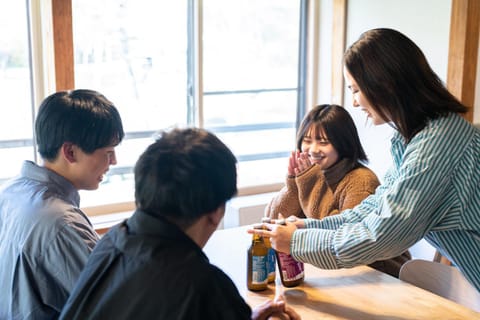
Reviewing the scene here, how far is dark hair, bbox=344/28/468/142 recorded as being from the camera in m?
1.64

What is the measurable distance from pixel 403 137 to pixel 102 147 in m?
0.84

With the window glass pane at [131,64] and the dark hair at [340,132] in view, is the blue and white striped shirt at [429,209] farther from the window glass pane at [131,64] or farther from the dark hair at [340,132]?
the window glass pane at [131,64]

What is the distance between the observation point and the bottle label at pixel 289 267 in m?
1.82

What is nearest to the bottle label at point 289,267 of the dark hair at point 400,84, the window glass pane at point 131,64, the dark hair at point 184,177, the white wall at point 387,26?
the dark hair at point 400,84

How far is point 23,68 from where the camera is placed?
131 inches

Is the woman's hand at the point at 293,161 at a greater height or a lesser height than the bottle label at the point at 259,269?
greater

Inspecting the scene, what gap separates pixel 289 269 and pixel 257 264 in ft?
0.35

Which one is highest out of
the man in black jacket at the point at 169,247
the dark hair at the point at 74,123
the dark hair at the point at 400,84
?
the dark hair at the point at 400,84

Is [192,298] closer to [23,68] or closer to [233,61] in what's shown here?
[23,68]

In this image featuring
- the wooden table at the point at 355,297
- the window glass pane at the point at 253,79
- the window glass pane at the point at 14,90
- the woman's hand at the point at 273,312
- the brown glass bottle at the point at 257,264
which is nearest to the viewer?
the woman's hand at the point at 273,312

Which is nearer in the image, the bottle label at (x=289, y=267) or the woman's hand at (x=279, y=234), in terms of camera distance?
the woman's hand at (x=279, y=234)

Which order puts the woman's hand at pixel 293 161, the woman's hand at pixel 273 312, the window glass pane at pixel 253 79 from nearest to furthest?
the woman's hand at pixel 273 312, the woman's hand at pixel 293 161, the window glass pane at pixel 253 79

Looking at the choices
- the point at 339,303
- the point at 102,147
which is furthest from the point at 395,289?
the point at 102,147

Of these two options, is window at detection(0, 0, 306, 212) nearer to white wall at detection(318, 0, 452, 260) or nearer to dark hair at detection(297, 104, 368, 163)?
white wall at detection(318, 0, 452, 260)
